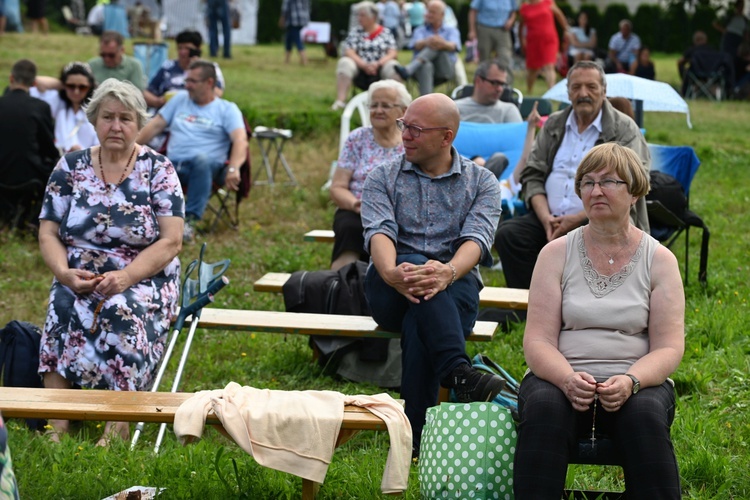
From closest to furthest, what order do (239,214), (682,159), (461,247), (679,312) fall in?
1. (679,312)
2. (461,247)
3. (682,159)
4. (239,214)

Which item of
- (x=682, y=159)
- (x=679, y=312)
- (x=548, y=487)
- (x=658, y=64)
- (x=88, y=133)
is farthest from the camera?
(x=658, y=64)

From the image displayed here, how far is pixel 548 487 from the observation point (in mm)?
3537

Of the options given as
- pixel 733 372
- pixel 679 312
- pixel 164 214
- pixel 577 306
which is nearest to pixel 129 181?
pixel 164 214

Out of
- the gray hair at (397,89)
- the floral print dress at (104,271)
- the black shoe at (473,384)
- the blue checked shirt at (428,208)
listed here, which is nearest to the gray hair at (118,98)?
the floral print dress at (104,271)

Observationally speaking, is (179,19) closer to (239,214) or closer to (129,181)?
(239,214)

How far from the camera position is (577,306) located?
391 centimetres

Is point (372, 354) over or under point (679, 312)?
under

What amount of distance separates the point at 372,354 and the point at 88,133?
444 centimetres

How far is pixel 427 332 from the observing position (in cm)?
464

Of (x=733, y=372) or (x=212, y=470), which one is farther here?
(x=733, y=372)

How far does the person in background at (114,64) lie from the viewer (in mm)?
10844

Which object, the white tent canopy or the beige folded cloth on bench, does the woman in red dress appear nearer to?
the white tent canopy

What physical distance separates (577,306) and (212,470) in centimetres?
151

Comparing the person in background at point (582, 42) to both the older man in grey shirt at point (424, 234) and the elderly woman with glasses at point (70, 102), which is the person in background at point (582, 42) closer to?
the elderly woman with glasses at point (70, 102)
